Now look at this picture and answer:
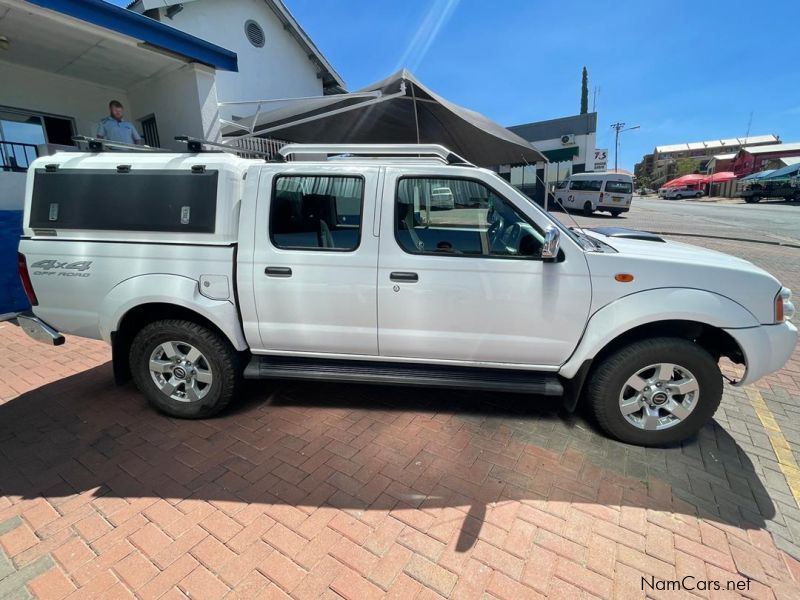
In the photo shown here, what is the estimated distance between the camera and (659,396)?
275cm

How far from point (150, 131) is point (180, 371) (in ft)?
25.5

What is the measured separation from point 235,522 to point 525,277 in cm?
229

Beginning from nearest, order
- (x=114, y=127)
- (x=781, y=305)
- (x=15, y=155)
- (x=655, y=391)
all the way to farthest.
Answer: (x=781, y=305), (x=655, y=391), (x=114, y=127), (x=15, y=155)

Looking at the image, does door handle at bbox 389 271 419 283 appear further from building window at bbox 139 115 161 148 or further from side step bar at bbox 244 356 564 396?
building window at bbox 139 115 161 148

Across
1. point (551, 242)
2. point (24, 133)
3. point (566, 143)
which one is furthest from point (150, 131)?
point (566, 143)

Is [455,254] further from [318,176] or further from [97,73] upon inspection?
[97,73]

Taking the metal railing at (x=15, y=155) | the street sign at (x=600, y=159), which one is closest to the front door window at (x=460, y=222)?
the metal railing at (x=15, y=155)

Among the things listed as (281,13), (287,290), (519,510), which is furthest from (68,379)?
(281,13)

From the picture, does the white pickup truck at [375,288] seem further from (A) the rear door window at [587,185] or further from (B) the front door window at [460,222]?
(A) the rear door window at [587,185]

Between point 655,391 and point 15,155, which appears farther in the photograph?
point 15,155

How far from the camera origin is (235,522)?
2262mm

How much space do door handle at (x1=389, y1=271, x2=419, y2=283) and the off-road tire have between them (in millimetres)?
1435

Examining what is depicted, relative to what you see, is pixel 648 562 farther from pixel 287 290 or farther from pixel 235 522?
pixel 287 290
